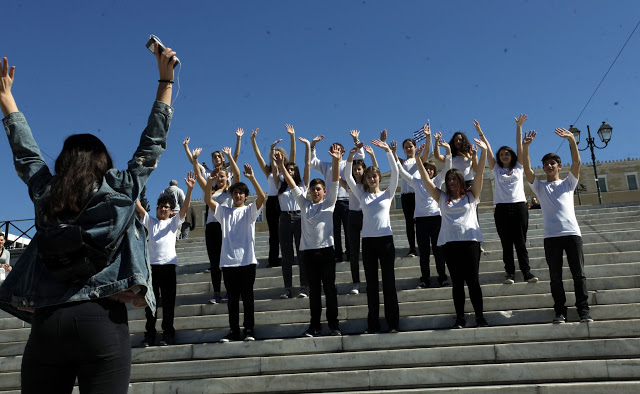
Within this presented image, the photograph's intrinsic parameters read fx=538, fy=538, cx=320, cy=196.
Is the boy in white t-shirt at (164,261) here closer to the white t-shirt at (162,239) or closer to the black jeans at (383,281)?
the white t-shirt at (162,239)

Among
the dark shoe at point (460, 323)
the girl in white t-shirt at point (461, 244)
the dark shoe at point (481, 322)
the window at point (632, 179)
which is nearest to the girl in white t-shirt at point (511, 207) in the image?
the girl in white t-shirt at point (461, 244)

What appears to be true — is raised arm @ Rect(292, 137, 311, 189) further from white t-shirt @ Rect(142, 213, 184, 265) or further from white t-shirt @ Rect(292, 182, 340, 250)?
white t-shirt @ Rect(142, 213, 184, 265)

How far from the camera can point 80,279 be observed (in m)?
2.01

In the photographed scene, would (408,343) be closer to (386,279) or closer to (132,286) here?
(386,279)

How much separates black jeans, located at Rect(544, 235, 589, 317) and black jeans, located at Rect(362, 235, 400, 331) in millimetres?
1780

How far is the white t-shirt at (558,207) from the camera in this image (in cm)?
617

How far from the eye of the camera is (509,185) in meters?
7.39

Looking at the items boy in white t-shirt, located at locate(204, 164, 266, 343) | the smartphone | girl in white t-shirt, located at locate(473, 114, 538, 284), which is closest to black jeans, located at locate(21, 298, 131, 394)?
the smartphone

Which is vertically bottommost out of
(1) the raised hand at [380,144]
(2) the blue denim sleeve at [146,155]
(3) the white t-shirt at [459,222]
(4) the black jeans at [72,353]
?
(4) the black jeans at [72,353]

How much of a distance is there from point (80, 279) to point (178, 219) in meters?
5.33

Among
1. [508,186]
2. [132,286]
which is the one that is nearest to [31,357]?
[132,286]

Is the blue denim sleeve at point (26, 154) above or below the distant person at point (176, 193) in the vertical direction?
below

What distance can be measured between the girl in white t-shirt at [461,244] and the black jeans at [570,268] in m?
0.80

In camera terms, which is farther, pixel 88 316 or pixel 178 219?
pixel 178 219
